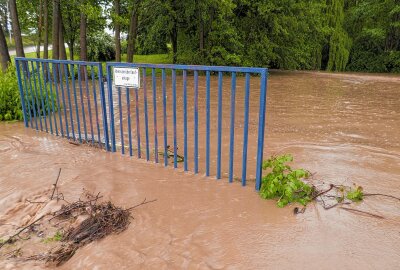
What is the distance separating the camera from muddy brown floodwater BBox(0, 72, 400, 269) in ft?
9.05

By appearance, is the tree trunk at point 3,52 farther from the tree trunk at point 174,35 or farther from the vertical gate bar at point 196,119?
the tree trunk at point 174,35

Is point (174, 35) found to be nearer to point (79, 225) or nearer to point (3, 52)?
point (3, 52)

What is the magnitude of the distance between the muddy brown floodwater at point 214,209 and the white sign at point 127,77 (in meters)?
1.14

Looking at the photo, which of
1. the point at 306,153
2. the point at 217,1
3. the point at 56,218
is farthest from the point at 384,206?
the point at 217,1

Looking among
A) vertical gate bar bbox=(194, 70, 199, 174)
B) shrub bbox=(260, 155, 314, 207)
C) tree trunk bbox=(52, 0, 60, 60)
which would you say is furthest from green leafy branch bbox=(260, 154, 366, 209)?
tree trunk bbox=(52, 0, 60, 60)

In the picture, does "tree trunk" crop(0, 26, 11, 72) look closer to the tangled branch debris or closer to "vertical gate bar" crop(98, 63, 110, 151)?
"vertical gate bar" crop(98, 63, 110, 151)

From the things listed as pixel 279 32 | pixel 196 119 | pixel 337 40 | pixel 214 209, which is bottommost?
pixel 214 209

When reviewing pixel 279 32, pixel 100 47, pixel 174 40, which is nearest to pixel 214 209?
pixel 174 40


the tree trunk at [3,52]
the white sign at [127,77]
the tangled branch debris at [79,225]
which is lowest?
the tangled branch debris at [79,225]

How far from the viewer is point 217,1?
16047 mm

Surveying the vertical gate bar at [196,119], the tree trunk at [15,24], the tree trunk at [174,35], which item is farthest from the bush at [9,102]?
the tree trunk at [174,35]

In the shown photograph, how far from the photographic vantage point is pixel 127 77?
15.2ft

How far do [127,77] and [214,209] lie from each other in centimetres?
224

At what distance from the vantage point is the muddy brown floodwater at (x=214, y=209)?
2758 millimetres
